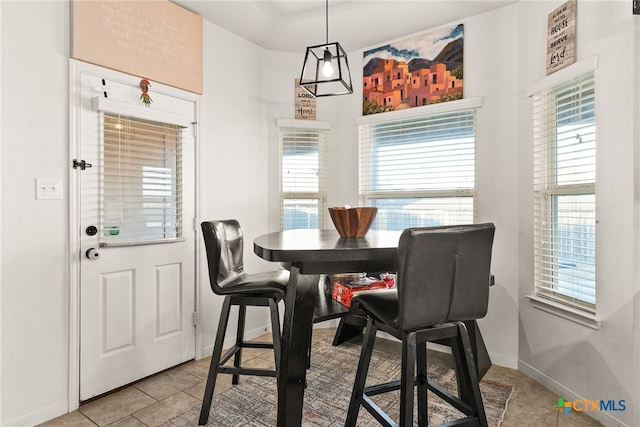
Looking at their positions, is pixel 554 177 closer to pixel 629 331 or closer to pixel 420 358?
pixel 629 331

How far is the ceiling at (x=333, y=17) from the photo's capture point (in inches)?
109

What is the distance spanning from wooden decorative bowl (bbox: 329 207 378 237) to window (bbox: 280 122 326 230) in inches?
69.5

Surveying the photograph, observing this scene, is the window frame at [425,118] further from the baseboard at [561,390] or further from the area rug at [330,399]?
the area rug at [330,399]

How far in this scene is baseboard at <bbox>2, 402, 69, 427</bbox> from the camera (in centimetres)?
195

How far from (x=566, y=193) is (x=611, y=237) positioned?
45 cm

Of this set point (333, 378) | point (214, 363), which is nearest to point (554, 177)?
point (333, 378)

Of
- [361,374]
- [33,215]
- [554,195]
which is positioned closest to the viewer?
[361,374]

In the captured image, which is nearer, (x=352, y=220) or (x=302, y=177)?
(x=352, y=220)

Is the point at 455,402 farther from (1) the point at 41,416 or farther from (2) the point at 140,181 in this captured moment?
(2) the point at 140,181

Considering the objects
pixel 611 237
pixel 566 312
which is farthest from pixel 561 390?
pixel 611 237

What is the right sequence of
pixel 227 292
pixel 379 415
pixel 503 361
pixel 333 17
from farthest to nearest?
pixel 333 17, pixel 503 361, pixel 227 292, pixel 379 415

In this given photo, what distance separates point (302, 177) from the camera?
11.9 feet

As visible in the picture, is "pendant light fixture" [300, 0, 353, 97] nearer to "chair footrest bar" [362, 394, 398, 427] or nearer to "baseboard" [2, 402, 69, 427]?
"chair footrest bar" [362, 394, 398, 427]

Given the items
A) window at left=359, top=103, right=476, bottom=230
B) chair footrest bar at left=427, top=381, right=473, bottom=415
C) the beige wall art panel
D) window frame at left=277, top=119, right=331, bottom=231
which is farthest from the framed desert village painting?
chair footrest bar at left=427, top=381, right=473, bottom=415
